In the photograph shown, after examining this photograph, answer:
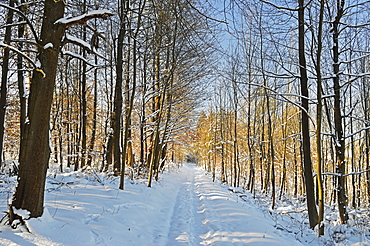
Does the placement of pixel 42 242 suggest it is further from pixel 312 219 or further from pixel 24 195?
pixel 312 219

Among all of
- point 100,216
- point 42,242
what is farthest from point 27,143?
point 100,216

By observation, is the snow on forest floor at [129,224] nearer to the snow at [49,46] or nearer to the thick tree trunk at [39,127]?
the thick tree trunk at [39,127]

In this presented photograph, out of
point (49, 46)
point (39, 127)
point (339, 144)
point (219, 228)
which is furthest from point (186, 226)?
point (339, 144)

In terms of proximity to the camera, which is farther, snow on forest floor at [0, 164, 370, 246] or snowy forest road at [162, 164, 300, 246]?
snowy forest road at [162, 164, 300, 246]

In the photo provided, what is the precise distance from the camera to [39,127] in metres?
3.90

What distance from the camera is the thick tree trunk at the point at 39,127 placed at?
12.4 ft

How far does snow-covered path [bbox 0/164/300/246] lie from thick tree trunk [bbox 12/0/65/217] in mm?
405

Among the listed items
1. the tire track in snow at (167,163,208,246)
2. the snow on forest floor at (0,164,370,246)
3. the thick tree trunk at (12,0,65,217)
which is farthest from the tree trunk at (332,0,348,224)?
the thick tree trunk at (12,0,65,217)

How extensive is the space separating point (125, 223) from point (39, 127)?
2.79 metres

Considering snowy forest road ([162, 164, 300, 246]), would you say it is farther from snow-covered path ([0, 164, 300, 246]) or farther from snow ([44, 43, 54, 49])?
snow ([44, 43, 54, 49])

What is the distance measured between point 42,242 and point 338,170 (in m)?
9.08

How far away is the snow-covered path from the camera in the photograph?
3.75 metres

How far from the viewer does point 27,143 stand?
385 centimetres

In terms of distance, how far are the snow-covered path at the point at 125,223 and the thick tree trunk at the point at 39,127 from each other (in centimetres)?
40
